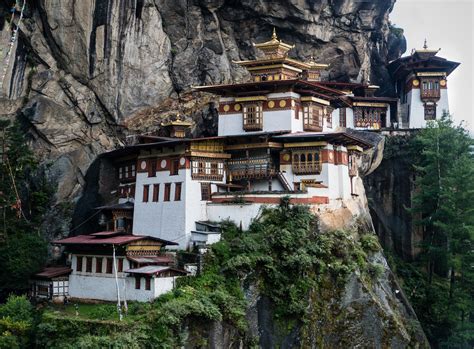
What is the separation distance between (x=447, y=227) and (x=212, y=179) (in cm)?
1557

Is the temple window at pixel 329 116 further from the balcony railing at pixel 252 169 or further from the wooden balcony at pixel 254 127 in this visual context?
the balcony railing at pixel 252 169

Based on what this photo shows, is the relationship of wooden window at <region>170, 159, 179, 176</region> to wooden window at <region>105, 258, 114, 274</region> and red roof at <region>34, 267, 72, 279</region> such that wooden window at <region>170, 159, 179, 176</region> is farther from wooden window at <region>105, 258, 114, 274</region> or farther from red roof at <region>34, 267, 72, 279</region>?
red roof at <region>34, 267, 72, 279</region>

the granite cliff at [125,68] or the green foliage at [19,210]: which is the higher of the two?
the granite cliff at [125,68]

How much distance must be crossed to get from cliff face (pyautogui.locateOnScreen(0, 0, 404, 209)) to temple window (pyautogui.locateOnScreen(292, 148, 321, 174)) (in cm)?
1058

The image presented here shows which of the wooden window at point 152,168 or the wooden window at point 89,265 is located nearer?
the wooden window at point 89,265

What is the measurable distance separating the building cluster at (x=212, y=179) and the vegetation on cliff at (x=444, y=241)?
583 centimetres

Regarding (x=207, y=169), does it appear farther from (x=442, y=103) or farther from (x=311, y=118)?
(x=442, y=103)

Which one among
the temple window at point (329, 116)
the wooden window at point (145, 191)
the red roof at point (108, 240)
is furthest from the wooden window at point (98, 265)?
the temple window at point (329, 116)

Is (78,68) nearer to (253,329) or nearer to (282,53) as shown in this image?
(282,53)

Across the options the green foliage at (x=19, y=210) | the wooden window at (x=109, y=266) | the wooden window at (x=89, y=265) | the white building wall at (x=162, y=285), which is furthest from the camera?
the green foliage at (x=19, y=210)

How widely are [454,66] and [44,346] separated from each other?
41.7m

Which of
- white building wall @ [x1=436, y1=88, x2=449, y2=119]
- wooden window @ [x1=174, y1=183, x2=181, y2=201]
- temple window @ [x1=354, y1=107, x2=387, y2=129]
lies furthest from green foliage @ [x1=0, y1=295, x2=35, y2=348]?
white building wall @ [x1=436, y1=88, x2=449, y2=119]

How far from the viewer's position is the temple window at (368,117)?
58688 mm

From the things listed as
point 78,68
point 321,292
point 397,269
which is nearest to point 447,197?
point 397,269
